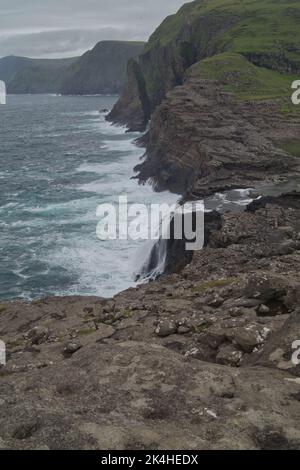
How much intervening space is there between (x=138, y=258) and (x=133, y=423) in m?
33.9

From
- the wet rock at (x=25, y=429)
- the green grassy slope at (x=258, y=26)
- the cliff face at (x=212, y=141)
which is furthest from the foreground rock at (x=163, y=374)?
the green grassy slope at (x=258, y=26)

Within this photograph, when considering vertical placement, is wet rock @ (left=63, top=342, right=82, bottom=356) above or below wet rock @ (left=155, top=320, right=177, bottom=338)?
below

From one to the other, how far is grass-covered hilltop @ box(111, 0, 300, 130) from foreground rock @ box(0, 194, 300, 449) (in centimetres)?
6079

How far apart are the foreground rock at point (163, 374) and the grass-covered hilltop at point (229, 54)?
60788 millimetres

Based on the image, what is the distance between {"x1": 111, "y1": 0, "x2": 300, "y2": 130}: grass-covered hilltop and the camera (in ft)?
278

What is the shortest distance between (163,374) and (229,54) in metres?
91.7

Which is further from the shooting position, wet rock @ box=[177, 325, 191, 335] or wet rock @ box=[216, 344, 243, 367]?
wet rock @ box=[177, 325, 191, 335]

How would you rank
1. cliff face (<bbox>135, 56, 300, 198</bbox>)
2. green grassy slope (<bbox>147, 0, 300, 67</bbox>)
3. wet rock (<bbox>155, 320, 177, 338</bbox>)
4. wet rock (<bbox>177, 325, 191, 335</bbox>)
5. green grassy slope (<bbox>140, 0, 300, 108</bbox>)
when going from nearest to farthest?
wet rock (<bbox>177, 325, 191, 335</bbox>) → wet rock (<bbox>155, 320, 177, 338</bbox>) → cliff face (<bbox>135, 56, 300, 198</bbox>) → green grassy slope (<bbox>140, 0, 300, 108</bbox>) → green grassy slope (<bbox>147, 0, 300, 67</bbox>)

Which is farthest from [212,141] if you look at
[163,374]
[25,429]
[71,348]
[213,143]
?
[25,429]

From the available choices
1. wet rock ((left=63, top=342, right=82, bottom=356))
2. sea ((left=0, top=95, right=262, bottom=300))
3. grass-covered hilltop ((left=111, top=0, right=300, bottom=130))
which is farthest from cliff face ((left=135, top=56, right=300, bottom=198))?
wet rock ((left=63, top=342, right=82, bottom=356))

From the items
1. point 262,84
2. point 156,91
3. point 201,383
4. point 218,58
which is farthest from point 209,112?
point 156,91

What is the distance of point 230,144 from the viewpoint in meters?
58.7

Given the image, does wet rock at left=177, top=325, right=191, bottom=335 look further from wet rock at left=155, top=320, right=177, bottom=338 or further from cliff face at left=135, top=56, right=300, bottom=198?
cliff face at left=135, top=56, right=300, bottom=198

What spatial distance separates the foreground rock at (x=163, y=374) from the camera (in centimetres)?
957
